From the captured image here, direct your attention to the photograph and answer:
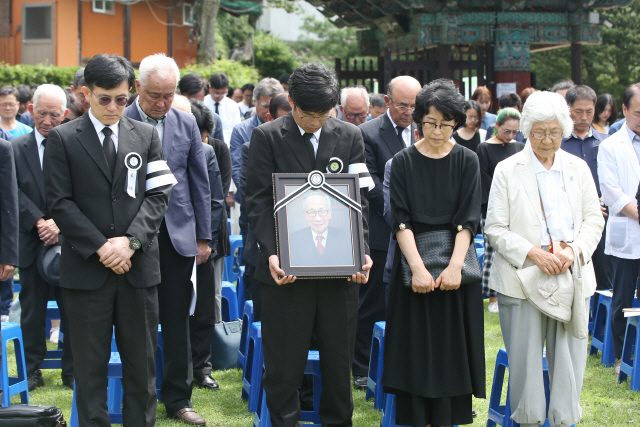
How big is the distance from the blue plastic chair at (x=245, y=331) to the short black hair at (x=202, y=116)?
4.32 ft

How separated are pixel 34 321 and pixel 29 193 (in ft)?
2.98

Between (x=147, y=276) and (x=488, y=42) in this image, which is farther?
(x=488, y=42)

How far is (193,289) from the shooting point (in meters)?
4.63

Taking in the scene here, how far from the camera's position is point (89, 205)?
3.73 meters

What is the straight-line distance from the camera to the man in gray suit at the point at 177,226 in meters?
4.45

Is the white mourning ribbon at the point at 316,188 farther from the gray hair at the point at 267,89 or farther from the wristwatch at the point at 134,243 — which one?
the gray hair at the point at 267,89

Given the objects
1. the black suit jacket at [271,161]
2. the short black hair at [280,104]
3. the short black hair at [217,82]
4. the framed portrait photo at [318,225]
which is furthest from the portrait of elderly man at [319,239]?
the short black hair at [217,82]

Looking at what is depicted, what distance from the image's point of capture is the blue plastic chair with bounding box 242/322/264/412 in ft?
14.9

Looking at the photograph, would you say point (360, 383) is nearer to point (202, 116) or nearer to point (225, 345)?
point (225, 345)

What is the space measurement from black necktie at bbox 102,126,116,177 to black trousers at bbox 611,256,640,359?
3.72 m

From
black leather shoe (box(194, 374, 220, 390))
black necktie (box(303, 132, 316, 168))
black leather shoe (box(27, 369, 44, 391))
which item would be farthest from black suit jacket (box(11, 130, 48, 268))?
black necktie (box(303, 132, 316, 168))

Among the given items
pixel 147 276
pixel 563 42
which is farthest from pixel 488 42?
pixel 147 276

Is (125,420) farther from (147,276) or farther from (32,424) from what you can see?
(147,276)

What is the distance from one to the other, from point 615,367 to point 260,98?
405 cm
